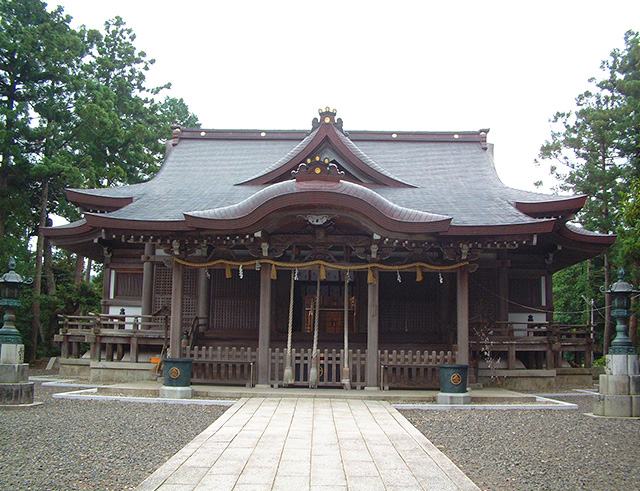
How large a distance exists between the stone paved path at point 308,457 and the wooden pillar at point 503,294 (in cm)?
755

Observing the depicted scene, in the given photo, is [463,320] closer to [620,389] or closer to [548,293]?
[620,389]

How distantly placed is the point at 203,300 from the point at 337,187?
5.69 m

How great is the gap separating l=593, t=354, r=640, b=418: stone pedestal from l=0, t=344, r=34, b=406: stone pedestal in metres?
10.4

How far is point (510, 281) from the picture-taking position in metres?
18.1

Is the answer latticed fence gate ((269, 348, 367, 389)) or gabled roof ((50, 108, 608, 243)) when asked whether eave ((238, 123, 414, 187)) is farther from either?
latticed fence gate ((269, 348, 367, 389))

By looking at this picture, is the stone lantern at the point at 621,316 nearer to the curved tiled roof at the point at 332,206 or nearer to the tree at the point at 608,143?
the curved tiled roof at the point at 332,206

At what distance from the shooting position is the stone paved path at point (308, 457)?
6074 mm

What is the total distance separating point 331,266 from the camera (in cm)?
1435

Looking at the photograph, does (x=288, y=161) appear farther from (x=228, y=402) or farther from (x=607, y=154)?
(x=607, y=154)

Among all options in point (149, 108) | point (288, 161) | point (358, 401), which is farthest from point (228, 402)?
point (149, 108)

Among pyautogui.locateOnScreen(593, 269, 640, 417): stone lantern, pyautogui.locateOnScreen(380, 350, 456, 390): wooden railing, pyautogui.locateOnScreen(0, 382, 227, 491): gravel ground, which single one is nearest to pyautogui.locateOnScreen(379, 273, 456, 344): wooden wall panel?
pyautogui.locateOnScreen(380, 350, 456, 390): wooden railing

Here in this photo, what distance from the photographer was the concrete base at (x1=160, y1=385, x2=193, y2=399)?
1302 centimetres

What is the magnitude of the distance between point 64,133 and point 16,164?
101 inches

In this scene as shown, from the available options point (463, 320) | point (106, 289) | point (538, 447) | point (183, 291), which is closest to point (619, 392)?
point (463, 320)
